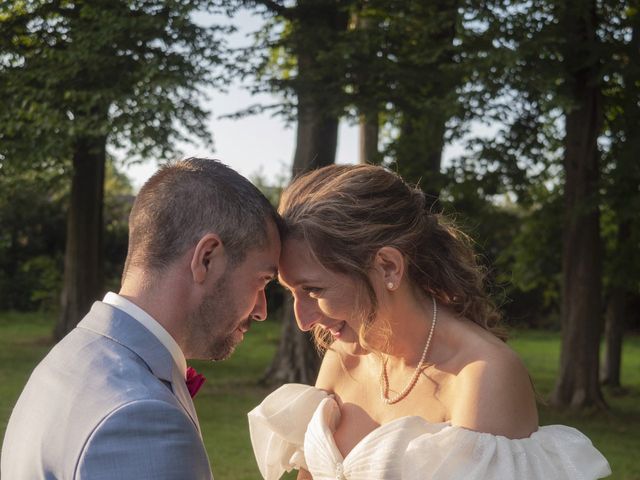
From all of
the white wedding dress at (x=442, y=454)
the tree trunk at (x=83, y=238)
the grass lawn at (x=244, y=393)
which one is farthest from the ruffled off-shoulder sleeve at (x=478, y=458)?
the tree trunk at (x=83, y=238)

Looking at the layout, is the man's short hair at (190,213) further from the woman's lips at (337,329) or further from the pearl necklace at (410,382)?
the pearl necklace at (410,382)

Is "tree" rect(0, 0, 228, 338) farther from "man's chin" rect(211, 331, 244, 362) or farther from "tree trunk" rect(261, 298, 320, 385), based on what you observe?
"man's chin" rect(211, 331, 244, 362)

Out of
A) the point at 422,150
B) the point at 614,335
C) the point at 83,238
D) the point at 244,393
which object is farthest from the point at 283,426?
the point at 83,238

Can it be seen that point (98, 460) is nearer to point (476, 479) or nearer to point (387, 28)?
point (476, 479)

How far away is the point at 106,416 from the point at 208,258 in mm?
568

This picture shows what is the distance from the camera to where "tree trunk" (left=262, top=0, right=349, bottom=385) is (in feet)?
49.7

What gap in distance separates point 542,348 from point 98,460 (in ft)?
85.9

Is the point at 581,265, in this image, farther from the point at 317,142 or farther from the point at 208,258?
the point at 208,258

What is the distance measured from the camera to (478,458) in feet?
10.6

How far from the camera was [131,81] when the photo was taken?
1515 centimetres

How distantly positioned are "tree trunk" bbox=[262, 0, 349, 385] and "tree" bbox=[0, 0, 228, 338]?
1461 millimetres

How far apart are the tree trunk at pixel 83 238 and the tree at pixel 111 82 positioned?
3573mm

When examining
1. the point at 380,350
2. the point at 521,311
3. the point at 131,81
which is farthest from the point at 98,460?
the point at 521,311

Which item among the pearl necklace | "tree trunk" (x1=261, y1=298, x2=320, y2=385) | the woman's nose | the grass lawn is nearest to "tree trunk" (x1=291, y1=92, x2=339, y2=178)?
"tree trunk" (x1=261, y1=298, x2=320, y2=385)
